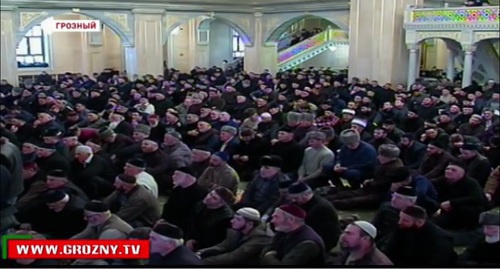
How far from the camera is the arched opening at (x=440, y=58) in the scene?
419 cm

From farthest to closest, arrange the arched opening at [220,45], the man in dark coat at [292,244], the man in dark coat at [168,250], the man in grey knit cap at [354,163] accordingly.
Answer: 1. the arched opening at [220,45]
2. the man in grey knit cap at [354,163]
3. the man in dark coat at [292,244]
4. the man in dark coat at [168,250]

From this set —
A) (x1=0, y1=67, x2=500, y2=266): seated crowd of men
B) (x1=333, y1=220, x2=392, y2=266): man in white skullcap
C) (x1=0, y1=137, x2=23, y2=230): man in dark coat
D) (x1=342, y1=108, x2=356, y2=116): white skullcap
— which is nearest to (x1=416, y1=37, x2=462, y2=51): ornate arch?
(x1=0, y1=67, x2=500, y2=266): seated crowd of men

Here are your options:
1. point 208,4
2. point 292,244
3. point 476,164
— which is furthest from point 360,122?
point 208,4

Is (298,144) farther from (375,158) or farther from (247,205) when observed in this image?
(247,205)

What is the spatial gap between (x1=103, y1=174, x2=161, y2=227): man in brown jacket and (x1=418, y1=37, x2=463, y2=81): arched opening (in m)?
2.18

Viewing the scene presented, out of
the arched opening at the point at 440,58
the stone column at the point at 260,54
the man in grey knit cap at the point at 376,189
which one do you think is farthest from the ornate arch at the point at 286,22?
the arched opening at the point at 440,58

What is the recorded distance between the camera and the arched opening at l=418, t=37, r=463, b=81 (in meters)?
4.19

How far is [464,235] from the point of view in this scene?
471cm

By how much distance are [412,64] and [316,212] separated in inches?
79.6

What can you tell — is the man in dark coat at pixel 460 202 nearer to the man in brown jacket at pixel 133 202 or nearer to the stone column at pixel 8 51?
the man in brown jacket at pixel 133 202

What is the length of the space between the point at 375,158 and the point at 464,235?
4.41ft

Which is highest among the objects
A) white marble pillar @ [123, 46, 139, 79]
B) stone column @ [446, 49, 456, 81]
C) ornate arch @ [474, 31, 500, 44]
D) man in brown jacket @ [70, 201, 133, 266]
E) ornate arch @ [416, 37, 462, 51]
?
ornate arch @ [474, 31, 500, 44]

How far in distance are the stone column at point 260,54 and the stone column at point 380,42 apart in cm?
472

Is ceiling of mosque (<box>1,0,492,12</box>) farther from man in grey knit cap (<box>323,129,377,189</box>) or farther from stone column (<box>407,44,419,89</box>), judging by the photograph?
man in grey knit cap (<box>323,129,377,189</box>)
